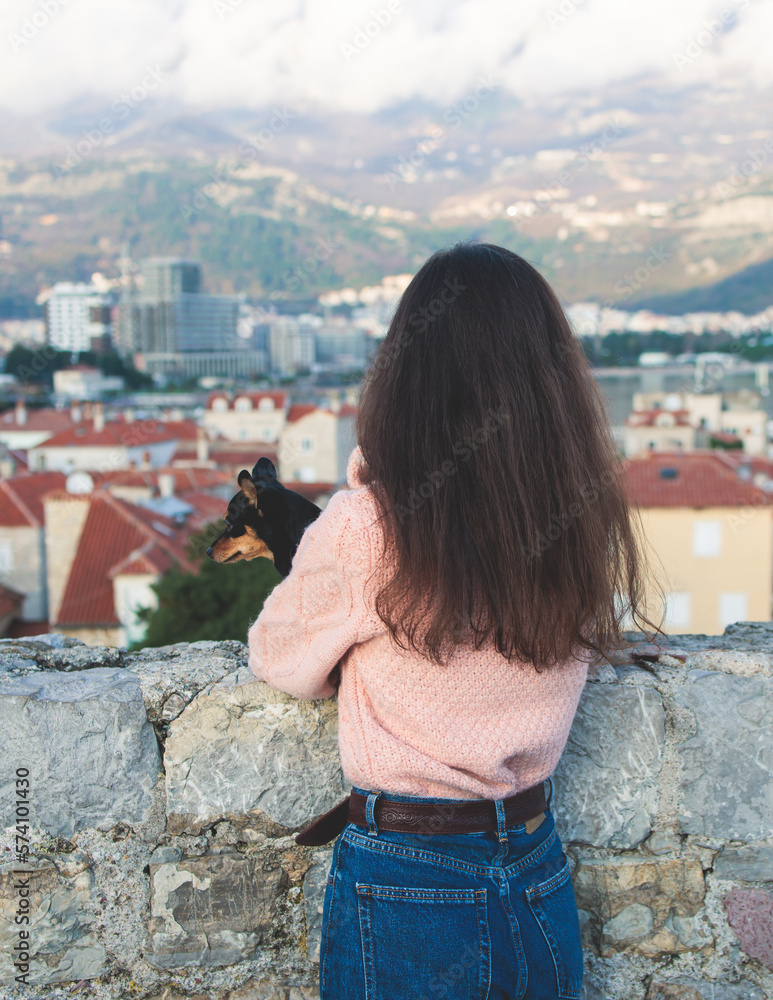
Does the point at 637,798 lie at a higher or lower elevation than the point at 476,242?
lower

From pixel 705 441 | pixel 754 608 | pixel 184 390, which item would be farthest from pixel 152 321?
pixel 754 608

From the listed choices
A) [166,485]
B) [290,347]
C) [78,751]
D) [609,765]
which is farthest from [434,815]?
[290,347]

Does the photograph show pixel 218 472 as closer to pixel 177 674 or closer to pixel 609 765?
pixel 177 674

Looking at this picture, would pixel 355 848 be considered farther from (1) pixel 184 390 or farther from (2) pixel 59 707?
(1) pixel 184 390

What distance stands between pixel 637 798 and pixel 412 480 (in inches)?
43.7

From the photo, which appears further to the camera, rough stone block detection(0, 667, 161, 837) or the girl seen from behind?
rough stone block detection(0, 667, 161, 837)

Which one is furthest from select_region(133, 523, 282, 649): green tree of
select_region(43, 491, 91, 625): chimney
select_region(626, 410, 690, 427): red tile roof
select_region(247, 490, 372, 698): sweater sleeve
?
select_region(626, 410, 690, 427): red tile roof

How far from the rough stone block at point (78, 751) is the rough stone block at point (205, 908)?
16cm

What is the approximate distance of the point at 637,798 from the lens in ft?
6.91

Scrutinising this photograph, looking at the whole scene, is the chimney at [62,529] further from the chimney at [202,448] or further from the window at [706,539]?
the chimney at [202,448]

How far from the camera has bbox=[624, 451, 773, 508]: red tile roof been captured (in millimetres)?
20922

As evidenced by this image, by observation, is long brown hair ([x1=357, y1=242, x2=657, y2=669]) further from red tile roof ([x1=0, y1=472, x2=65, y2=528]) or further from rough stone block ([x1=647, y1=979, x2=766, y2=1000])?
red tile roof ([x1=0, y1=472, x2=65, y2=528])

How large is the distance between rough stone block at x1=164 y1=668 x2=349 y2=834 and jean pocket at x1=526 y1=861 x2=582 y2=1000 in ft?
1.94

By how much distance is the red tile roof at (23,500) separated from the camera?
26391 mm
